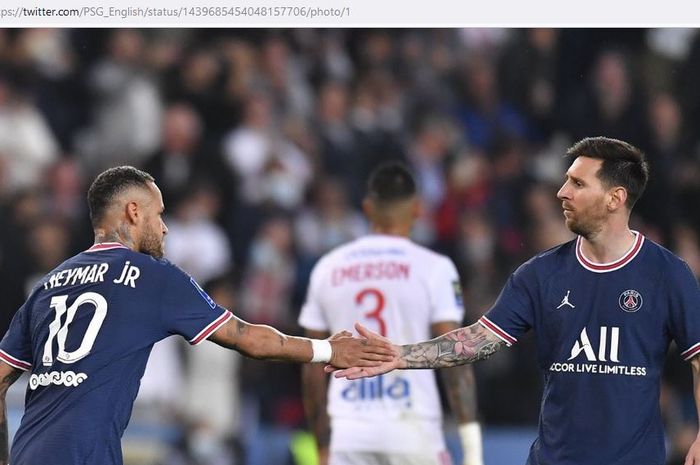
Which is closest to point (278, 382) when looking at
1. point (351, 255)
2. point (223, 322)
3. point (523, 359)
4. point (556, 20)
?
point (523, 359)

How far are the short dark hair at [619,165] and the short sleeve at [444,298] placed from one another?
1702 millimetres

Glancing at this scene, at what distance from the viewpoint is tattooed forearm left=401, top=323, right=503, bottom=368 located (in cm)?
604

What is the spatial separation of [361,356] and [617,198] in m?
1.44

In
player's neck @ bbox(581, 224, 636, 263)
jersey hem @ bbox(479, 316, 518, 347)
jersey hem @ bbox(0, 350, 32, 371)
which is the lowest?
jersey hem @ bbox(0, 350, 32, 371)

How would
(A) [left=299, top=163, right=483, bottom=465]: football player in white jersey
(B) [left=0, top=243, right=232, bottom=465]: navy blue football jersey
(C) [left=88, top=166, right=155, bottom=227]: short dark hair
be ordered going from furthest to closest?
(A) [left=299, top=163, right=483, bottom=465]: football player in white jersey, (C) [left=88, top=166, right=155, bottom=227]: short dark hair, (B) [left=0, top=243, right=232, bottom=465]: navy blue football jersey

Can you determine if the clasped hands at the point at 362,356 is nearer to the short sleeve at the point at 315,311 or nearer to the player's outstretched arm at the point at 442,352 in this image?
the player's outstretched arm at the point at 442,352

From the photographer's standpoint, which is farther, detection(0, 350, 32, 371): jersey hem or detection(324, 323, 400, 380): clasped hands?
detection(324, 323, 400, 380): clasped hands

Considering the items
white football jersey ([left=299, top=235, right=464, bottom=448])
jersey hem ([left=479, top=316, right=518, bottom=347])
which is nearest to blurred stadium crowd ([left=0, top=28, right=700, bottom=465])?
white football jersey ([left=299, top=235, right=464, bottom=448])

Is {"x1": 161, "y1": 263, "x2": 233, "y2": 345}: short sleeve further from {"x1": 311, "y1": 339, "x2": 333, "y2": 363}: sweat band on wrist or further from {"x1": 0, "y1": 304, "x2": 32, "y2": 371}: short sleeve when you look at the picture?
{"x1": 0, "y1": 304, "x2": 32, "y2": 371}: short sleeve

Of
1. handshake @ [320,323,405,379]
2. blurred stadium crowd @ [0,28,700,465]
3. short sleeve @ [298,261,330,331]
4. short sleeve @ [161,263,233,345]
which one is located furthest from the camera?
blurred stadium crowd @ [0,28,700,465]

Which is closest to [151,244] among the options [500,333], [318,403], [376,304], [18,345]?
[18,345]

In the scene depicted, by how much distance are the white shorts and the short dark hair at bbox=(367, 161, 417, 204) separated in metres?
1.53

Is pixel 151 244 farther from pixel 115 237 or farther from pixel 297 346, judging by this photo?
pixel 297 346

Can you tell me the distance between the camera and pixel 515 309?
19.6 ft
